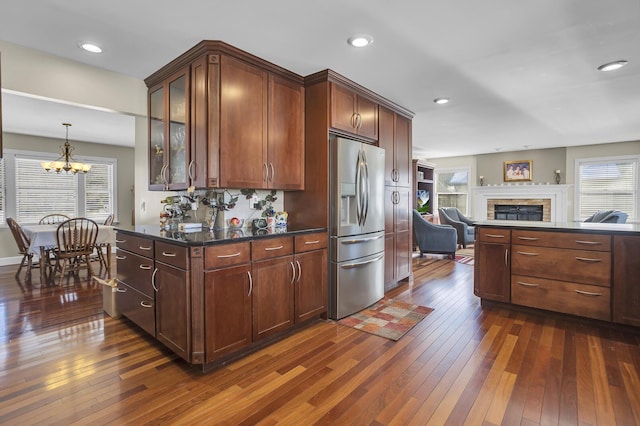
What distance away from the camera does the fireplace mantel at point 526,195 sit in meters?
7.70

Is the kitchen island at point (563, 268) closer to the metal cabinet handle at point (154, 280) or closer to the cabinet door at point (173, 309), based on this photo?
the cabinet door at point (173, 309)

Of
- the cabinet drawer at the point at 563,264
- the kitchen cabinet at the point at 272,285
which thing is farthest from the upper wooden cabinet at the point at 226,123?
the cabinet drawer at the point at 563,264

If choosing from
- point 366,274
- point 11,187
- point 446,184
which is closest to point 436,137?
point 446,184

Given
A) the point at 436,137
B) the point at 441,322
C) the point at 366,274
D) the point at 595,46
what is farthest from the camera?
the point at 436,137

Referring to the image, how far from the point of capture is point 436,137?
6527 millimetres

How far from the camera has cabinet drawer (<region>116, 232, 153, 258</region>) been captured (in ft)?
8.14

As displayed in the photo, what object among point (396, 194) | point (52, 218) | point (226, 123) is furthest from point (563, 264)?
point (52, 218)

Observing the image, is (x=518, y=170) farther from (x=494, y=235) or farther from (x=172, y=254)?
(x=172, y=254)

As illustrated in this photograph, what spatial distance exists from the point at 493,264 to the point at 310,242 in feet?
6.67

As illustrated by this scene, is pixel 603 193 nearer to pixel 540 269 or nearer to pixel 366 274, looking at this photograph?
pixel 540 269

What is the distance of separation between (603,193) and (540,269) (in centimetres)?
614

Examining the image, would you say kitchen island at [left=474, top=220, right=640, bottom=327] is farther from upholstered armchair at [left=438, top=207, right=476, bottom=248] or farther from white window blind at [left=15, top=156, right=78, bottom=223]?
white window blind at [left=15, top=156, right=78, bottom=223]

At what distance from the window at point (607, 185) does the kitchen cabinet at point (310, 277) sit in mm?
7640

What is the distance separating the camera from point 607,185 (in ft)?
23.9
